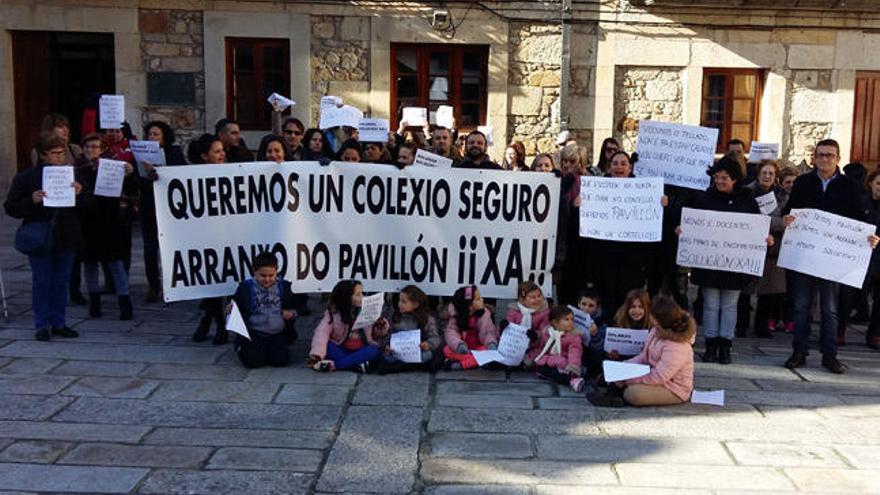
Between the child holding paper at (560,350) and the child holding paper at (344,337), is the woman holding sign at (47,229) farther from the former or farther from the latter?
the child holding paper at (560,350)

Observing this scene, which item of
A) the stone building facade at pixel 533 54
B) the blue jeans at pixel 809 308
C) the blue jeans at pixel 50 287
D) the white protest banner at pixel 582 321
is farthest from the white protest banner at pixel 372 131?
the stone building facade at pixel 533 54

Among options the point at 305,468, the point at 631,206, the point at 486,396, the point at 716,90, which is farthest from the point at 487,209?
the point at 716,90

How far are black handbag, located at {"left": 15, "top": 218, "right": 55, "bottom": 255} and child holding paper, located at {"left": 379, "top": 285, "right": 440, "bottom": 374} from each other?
2.84 metres

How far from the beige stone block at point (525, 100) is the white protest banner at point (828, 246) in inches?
276

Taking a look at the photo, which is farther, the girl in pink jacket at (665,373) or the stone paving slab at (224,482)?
the girl in pink jacket at (665,373)

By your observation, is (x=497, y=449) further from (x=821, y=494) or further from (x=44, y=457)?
(x=44, y=457)

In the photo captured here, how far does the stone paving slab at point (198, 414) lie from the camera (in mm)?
5316

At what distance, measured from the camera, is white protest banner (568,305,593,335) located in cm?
646

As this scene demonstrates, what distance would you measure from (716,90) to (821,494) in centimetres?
1043

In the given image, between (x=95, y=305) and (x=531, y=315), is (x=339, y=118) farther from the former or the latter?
(x=531, y=315)

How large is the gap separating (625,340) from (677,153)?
1.95 metres

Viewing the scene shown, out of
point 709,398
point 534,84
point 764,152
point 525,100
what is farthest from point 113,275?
point 534,84

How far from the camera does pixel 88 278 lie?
7.95m

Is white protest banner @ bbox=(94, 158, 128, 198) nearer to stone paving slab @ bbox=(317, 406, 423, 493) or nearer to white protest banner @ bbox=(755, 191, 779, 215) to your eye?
stone paving slab @ bbox=(317, 406, 423, 493)
